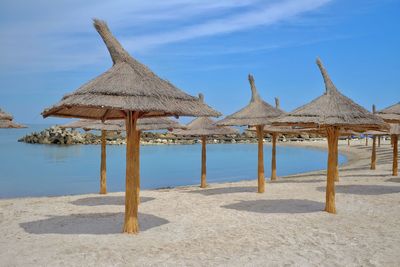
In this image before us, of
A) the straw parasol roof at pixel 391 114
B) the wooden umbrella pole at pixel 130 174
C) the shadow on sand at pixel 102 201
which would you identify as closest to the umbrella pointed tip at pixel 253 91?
the straw parasol roof at pixel 391 114

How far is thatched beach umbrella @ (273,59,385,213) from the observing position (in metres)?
9.17

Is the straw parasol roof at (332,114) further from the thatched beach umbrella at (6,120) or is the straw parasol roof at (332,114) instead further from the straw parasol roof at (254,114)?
the thatched beach umbrella at (6,120)

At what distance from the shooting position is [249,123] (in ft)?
40.1

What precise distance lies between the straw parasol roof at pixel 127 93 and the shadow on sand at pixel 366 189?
6.50 m

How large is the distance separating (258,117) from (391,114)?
4922mm

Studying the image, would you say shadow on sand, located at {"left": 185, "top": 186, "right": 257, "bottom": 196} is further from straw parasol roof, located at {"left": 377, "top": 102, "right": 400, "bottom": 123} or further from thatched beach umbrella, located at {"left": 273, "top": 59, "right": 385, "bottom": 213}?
straw parasol roof, located at {"left": 377, "top": 102, "right": 400, "bottom": 123}

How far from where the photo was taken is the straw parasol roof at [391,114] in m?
13.8

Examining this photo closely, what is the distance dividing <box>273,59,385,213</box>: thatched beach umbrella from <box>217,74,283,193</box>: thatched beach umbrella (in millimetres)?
2378

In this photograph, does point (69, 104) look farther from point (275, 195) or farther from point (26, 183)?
point (26, 183)

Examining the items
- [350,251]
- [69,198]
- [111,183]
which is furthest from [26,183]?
[350,251]

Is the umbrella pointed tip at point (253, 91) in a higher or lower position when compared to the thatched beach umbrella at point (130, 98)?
higher

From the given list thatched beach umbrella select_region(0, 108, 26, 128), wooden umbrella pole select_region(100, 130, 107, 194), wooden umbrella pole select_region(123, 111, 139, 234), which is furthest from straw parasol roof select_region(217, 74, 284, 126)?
thatched beach umbrella select_region(0, 108, 26, 128)

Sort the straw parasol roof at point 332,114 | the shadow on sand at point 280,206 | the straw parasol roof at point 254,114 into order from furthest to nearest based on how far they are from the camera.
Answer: the straw parasol roof at point 254,114
the shadow on sand at point 280,206
the straw parasol roof at point 332,114

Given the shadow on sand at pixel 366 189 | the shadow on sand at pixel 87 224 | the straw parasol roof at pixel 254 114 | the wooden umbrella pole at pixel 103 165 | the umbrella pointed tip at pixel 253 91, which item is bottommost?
the shadow on sand at pixel 87 224
